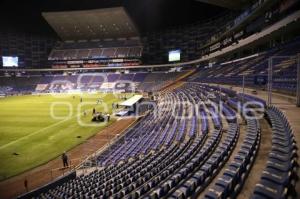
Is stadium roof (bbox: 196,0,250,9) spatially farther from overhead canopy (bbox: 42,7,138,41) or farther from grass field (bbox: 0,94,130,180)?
overhead canopy (bbox: 42,7,138,41)

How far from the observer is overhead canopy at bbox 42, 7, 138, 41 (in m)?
87.5

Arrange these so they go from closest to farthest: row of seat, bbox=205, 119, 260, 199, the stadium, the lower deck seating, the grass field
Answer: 1. row of seat, bbox=205, 119, 260, 199
2. the lower deck seating
3. the stadium
4. the grass field

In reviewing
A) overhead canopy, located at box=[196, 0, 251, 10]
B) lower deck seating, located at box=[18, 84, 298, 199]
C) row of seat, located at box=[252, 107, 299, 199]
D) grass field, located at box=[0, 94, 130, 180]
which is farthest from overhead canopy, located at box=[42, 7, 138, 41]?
row of seat, located at box=[252, 107, 299, 199]

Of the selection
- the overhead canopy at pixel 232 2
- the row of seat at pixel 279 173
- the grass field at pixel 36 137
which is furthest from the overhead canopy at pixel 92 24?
the row of seat at pixel 279 173

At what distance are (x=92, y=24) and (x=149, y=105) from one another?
2431 inches

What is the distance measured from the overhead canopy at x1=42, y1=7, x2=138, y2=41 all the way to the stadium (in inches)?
16.1

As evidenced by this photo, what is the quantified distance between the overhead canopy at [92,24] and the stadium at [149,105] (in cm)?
41

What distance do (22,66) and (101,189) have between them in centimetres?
10693

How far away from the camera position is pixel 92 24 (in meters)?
95.8

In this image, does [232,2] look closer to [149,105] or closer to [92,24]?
[149,105]

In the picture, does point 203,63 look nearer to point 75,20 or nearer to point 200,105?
point 75,20

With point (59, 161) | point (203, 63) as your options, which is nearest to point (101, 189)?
point (59, 161)

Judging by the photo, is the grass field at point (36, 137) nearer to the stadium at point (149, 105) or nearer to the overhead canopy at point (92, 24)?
the stadium at point (149, 105)

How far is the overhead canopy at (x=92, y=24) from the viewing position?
87.5 metres
